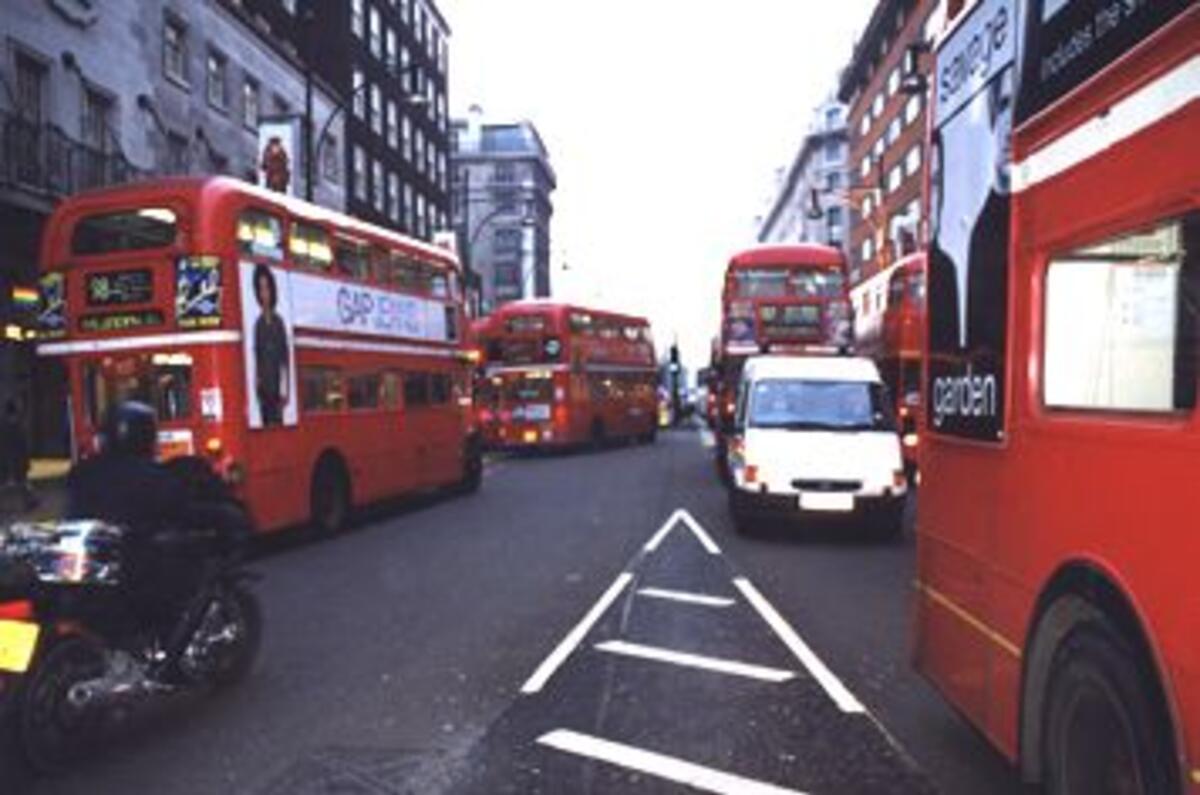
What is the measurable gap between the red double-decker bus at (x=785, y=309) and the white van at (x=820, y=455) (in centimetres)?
1275

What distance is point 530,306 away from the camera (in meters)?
35.4

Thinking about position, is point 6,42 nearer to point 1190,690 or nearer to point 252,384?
point 252,384

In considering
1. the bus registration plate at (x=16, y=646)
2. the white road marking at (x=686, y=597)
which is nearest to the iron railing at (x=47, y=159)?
the white road marking at (x=686, y=597)

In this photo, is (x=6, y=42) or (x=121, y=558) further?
(x=6, y=42)

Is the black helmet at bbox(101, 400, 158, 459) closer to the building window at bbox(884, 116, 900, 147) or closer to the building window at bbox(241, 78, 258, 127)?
the building window at bbox(241, 78, 258, 127)

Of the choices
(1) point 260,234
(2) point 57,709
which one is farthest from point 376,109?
(2) point 57,709

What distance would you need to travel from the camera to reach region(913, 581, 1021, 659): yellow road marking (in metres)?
4.77

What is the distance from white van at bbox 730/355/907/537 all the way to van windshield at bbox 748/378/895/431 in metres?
0.01

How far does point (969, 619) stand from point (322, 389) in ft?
40.1

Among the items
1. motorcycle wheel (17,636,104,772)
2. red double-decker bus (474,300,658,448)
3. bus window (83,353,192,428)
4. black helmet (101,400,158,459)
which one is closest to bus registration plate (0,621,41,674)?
motorcycle wheel (17,636,104,772)

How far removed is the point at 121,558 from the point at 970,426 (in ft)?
13.3

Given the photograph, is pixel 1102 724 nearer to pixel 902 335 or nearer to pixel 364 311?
pixel 364 311

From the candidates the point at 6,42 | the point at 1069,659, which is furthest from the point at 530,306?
the point at 1069,659

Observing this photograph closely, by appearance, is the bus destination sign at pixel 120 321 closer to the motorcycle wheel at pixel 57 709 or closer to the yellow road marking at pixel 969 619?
the motorcycle wheel at pixel 57 709
